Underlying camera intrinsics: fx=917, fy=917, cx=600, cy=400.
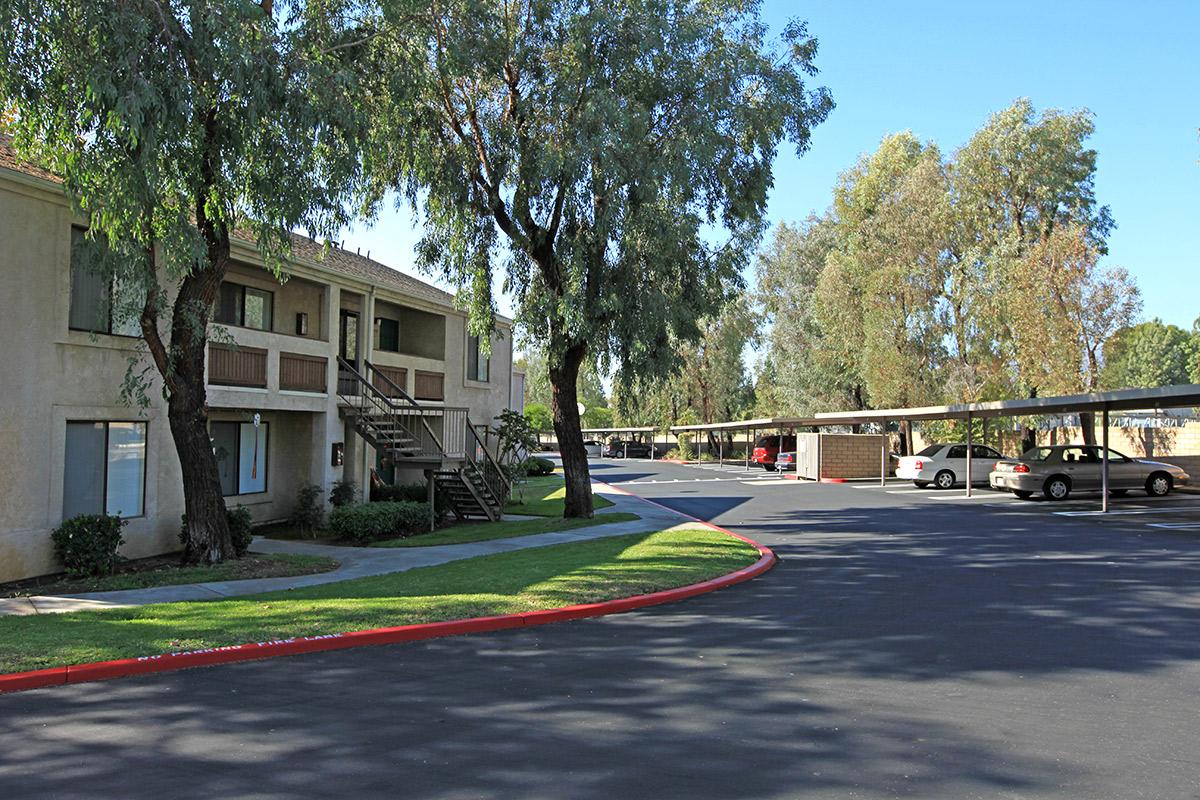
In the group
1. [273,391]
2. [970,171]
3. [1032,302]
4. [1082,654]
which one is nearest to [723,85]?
[273,391]

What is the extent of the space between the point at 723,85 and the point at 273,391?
10926mm

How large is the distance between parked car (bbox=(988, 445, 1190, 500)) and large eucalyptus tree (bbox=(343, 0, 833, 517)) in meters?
12.5

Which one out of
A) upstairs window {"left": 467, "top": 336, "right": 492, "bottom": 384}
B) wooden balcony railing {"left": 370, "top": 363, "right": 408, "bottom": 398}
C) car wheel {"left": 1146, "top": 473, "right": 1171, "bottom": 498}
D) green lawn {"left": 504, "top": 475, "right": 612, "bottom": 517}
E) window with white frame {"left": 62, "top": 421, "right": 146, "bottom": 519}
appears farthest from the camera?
upstairs window {"left": 467, "top": 336, "right": 492, "bottom": 384}

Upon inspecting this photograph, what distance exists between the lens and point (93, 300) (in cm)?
1412

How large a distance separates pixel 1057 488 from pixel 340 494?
2021 centimetres

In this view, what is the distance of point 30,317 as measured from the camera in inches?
509

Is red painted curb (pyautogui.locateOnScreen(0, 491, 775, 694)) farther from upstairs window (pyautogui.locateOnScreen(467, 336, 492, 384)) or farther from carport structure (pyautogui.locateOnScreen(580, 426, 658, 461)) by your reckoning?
carport structure (pyautogui.locateOnScreen(580, 426, 658, 461))

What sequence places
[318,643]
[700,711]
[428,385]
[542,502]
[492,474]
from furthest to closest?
1. [542,502]
2. [428,385]
3. [492,474]
4. [318,643]
5. [700,711]

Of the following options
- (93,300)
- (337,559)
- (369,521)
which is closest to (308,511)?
(369,521)

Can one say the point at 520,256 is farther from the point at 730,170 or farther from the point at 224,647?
the point at 224,647

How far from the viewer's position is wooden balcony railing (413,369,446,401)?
981 inches

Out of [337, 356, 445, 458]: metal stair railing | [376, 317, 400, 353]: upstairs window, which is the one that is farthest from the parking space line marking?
[376, 317, 400, 353]: upstairs window

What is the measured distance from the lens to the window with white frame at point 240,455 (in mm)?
18459

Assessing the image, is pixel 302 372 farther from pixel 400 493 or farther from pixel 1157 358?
pixel 1157 358
